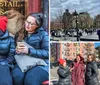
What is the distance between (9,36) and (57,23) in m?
0.44

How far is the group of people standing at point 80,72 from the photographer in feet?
8.05

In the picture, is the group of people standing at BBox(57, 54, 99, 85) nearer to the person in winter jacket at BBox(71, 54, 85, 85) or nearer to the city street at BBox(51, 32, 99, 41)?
the person in winter jacket at BBox(71, 54, 85, 85)

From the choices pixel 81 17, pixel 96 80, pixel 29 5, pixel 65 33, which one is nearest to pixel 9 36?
pixel 29 5

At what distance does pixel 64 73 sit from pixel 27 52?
0.38 metres

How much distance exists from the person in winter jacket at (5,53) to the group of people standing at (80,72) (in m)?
0.46

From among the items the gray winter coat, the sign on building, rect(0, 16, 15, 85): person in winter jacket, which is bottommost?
the gray winter coat

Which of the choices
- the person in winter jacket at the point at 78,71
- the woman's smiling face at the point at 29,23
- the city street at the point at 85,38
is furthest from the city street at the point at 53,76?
the woman's smiling face at the point at 29,23

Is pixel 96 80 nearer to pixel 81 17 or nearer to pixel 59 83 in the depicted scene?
pixel 59 83

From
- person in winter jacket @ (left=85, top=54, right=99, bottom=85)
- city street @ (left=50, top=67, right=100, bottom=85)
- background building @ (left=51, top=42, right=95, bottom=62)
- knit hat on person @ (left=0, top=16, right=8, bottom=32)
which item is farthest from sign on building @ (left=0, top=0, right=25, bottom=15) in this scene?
person in winter jacket @ (left=85, top=54, right=99, bottom=85)

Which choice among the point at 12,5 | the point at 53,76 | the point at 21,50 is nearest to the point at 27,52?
the point at 21,50

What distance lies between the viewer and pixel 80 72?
97.7 inches

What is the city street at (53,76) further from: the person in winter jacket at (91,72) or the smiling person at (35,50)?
the person in winter jacket at (91,72)

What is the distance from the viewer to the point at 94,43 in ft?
8.20

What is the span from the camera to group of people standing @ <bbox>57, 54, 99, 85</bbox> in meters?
2.45
